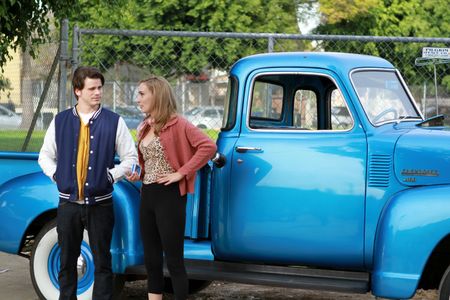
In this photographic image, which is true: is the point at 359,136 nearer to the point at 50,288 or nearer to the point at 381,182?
the point at 381,182

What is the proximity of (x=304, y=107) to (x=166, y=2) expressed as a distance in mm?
21622

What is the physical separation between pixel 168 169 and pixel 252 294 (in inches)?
82.9

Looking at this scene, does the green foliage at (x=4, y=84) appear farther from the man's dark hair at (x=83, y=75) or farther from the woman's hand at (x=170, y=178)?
the woman's hand at (x=170, y=178)

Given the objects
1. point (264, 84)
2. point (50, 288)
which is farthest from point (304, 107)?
point (50, 288)

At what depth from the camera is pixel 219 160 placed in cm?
578

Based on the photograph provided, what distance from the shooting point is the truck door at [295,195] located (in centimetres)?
559

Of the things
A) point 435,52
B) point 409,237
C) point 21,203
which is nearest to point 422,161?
point 409,237

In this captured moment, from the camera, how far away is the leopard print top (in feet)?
17.9

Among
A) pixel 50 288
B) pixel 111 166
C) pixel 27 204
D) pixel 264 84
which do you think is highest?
pixel 264 84

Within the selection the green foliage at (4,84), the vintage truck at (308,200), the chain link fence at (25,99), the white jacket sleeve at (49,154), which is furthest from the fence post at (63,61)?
the white jacket sleeve at (49,154)

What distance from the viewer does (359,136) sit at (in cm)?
568

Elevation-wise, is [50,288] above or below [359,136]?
below

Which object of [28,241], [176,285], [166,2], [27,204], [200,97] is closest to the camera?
[176,285]

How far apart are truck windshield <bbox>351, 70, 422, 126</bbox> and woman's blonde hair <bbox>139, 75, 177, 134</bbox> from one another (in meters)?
1.33
